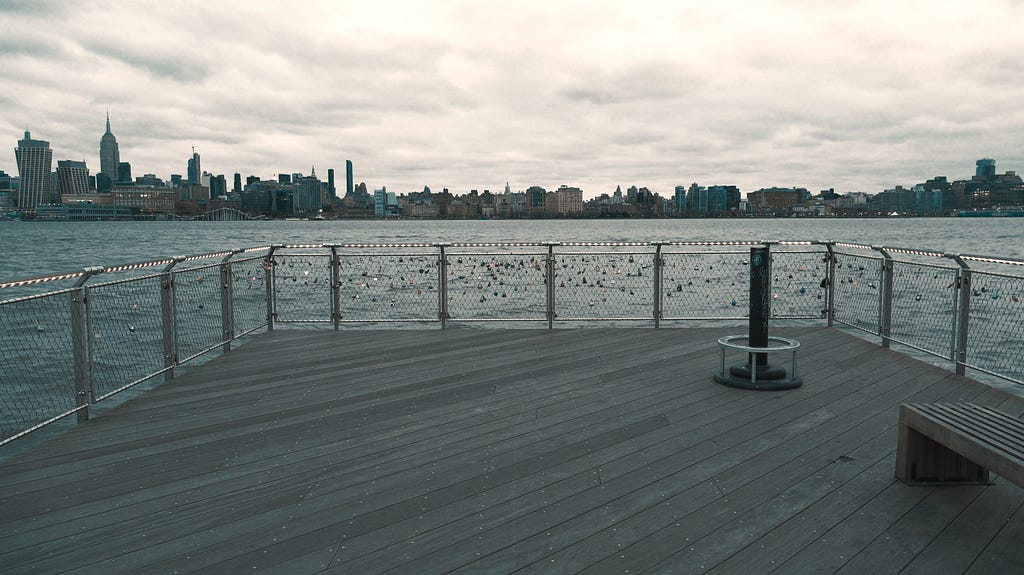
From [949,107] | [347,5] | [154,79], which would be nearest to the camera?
[347,5]

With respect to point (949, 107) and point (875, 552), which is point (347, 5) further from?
point (949, 107)

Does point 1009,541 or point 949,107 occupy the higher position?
point 949,107

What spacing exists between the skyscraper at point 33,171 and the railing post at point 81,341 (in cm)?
20317

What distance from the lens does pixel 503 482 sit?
3850 millimetres

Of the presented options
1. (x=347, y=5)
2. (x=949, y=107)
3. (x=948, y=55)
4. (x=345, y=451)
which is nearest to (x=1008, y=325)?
(x=948, y=55)

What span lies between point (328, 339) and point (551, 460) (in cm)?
524

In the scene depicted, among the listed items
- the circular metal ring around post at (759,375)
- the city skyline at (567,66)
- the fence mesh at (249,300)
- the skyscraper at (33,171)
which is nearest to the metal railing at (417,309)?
the fence mesh at (249,300)

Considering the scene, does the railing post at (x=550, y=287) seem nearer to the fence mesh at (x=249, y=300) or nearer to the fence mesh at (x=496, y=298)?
the fence mesh at (x=249, y=300)

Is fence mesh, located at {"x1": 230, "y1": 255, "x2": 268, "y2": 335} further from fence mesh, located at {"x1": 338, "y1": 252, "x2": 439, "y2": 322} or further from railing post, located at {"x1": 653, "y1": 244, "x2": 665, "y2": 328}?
railing post, located at {"x1": 653, "y1": 244, "x2": 665, "y2": 328}

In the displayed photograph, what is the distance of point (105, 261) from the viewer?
46.8 m

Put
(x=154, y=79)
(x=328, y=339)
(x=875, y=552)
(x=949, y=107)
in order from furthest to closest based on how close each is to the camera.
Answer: (x=154, y=79), (x=949, y=107), (x=328, y=339), (x=875, y=552)

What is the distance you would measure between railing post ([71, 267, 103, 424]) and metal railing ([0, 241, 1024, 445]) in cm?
1

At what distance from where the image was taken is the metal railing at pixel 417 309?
6598 mm

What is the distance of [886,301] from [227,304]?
8.34 m
